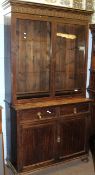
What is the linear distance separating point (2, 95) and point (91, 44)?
1564 mm

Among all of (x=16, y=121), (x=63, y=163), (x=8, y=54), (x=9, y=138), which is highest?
(x=8, y=54)

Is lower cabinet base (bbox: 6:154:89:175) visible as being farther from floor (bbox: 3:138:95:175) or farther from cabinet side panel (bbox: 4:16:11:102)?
cabinet side panel (bbox: 4:16:11:102)

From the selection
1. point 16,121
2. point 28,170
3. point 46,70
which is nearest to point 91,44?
point 46,70

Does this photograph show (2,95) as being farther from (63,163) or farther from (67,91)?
(63,163)

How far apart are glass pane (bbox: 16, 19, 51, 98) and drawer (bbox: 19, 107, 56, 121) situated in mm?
238

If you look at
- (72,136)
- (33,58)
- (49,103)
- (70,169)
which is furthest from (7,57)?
(70,169)

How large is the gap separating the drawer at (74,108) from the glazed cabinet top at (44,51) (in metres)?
0.19

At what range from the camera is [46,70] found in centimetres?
285

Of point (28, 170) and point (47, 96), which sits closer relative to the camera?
point (28, 170)

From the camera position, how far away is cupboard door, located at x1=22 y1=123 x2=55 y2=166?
8.40 feet

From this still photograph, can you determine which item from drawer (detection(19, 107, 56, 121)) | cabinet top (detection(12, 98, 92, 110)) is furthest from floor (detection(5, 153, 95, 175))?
cabinet top (detection(12, 98, 92, 110))

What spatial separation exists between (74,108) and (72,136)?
368mm

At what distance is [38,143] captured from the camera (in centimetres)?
264

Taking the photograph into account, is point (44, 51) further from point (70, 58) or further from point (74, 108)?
point (74, 108)
